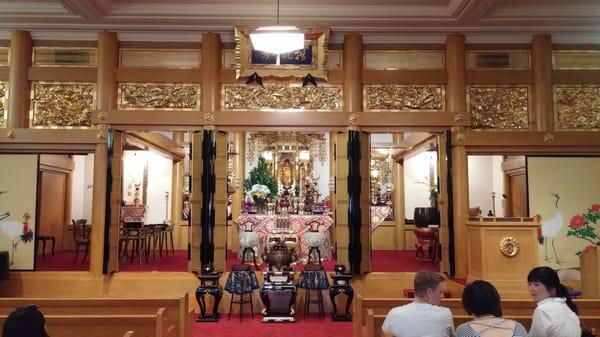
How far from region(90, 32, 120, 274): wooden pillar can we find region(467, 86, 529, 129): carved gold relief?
4.84 meters

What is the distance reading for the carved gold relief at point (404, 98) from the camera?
21.0ft

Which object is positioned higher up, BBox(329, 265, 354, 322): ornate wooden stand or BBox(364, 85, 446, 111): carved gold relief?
BBox(364, 85, 446, 111): carved gold relief

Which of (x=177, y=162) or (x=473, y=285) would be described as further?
(x=177, y=162)

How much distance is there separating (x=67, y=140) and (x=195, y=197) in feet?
6.09

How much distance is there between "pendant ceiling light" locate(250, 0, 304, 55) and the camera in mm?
4457

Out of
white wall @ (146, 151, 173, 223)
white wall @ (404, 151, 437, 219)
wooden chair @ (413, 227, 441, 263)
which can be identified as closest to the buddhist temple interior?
wooden chair @ (413, 227, 441, 263)

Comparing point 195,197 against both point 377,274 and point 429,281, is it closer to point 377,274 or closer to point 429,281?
point 377,274

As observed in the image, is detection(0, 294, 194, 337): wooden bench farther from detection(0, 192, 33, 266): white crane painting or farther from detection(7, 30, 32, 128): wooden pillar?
detection(7, 30, 32, 128): wooden pillar

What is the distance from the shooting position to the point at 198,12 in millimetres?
6070

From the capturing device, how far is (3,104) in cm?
630

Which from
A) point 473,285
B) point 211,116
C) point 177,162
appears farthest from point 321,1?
point 177,162

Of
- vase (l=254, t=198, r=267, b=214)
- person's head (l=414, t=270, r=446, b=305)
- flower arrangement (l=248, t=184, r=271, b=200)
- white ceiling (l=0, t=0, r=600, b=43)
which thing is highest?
white ceiling (l=0, t=0, r=600, b=43)

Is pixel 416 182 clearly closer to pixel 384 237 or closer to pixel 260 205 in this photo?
pixel 384 237

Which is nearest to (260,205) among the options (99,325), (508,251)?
(508,251)
